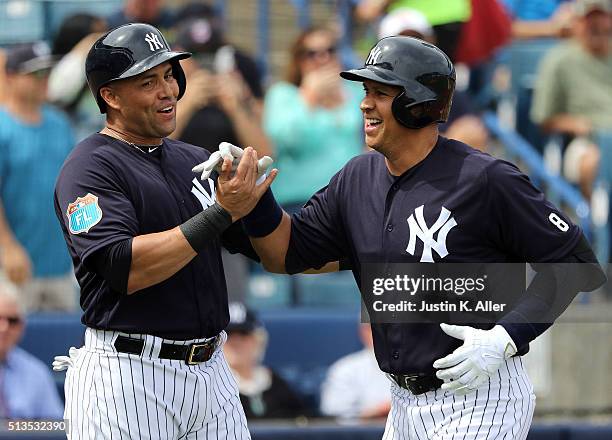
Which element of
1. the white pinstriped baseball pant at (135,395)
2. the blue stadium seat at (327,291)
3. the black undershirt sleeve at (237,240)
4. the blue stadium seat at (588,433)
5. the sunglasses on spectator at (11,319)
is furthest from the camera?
the blue stadium seat at (327,291)

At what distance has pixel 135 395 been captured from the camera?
Answer: 412 cm

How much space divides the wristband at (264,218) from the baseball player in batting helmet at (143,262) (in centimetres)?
21

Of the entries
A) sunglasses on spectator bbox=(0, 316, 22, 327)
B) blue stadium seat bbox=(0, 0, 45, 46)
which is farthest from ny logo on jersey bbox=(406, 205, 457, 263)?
blue stadium seat bbox=(0, 0, 45, 46)

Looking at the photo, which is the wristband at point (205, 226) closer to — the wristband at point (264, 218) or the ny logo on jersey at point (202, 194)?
the ny logo on jersey at point (202, 194)

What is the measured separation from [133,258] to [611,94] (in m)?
5.20

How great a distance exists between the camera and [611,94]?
837 centimetres

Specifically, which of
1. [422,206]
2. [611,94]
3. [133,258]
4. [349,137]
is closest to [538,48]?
[611,94]

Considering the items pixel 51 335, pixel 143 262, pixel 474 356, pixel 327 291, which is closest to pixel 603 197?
pixel 327 291

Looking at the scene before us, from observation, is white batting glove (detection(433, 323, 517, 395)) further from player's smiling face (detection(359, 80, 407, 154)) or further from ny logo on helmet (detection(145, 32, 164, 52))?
ny logo on helmet (detection(145, 32, 164, 52))

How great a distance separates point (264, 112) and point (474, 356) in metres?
4.02

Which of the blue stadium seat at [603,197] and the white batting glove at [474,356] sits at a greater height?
the white batting glove at [474,356]

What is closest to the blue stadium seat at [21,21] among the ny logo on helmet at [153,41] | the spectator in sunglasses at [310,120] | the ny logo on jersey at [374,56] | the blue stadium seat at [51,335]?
the spectator in sunglasses at [310,120]

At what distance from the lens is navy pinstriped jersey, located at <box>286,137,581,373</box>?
4188 mm

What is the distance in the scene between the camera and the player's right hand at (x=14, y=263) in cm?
728
